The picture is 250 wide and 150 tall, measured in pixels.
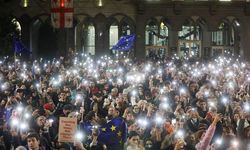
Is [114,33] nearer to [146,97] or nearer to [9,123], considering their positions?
[146,97]

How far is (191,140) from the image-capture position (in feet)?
33.7

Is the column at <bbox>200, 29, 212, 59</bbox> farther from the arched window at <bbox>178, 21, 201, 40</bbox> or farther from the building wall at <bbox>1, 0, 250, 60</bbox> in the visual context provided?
the arched window at <bbox>178, 21, 201, 40</bbox>

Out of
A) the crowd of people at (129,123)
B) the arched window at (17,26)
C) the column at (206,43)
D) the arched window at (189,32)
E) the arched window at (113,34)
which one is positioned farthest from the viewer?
the arched window at (113,34)

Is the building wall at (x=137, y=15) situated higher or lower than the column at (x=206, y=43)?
higher

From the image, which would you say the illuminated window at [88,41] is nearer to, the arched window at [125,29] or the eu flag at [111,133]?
the arched window at [125,29]

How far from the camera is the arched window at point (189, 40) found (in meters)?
47.9

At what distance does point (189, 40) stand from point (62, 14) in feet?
109

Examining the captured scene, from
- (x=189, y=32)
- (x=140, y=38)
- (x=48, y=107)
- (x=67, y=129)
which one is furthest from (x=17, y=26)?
(x=67, y=129)

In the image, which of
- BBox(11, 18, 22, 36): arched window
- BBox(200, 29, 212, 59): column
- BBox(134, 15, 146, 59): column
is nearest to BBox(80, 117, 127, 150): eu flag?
BBox(11, 18, 22, 36): arched window

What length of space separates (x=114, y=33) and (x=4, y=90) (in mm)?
32109

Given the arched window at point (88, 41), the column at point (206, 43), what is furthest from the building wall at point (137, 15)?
the arched window at point (88, 41)

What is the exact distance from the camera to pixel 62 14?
15.6 m

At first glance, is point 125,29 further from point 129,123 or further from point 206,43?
point 129,123

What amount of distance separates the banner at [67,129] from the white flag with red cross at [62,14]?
6239 mm
